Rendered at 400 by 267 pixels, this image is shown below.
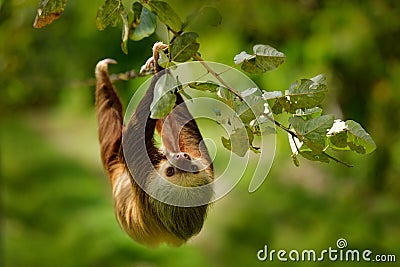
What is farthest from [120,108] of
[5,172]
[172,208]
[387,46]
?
[5,172]

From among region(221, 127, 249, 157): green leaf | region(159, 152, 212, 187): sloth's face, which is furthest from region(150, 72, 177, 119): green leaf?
region(159, 152, 212, 187): sloth's face

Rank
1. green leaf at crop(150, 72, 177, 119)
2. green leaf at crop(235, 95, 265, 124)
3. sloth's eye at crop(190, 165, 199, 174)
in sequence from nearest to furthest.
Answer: green leaf at crop(150, 72, 177, 119)
green leaf at crop(235, 95, 265, 124)
sloth's eye at crop(190, 165, 199, 174)

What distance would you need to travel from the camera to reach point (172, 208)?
1592mm

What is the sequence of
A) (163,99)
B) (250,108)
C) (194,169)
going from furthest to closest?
(194,169) → (250,108) → (163,99)

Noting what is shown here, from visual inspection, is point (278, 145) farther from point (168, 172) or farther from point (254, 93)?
point (254, 93)

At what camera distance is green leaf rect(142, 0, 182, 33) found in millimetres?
1084

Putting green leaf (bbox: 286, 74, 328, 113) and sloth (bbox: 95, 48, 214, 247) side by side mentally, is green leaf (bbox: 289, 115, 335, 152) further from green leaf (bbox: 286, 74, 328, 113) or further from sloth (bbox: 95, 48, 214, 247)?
sloth (bbox: 95, 48, 214, 247)

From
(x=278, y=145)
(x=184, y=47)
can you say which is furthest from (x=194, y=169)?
(x=278, y=145)

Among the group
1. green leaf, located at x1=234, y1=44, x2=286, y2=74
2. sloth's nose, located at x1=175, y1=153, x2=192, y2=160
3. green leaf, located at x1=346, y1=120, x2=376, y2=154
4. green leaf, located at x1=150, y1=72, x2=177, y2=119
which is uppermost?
sloth's nose, located at x1=175, y1=153, x2=192, y2=160

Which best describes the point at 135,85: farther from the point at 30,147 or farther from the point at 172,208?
the point at 30,147

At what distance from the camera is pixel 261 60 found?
1.11 meters

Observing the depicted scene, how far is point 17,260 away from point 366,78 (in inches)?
110

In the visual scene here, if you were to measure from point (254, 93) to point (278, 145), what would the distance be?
217 centimetres

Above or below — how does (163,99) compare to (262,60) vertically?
below
